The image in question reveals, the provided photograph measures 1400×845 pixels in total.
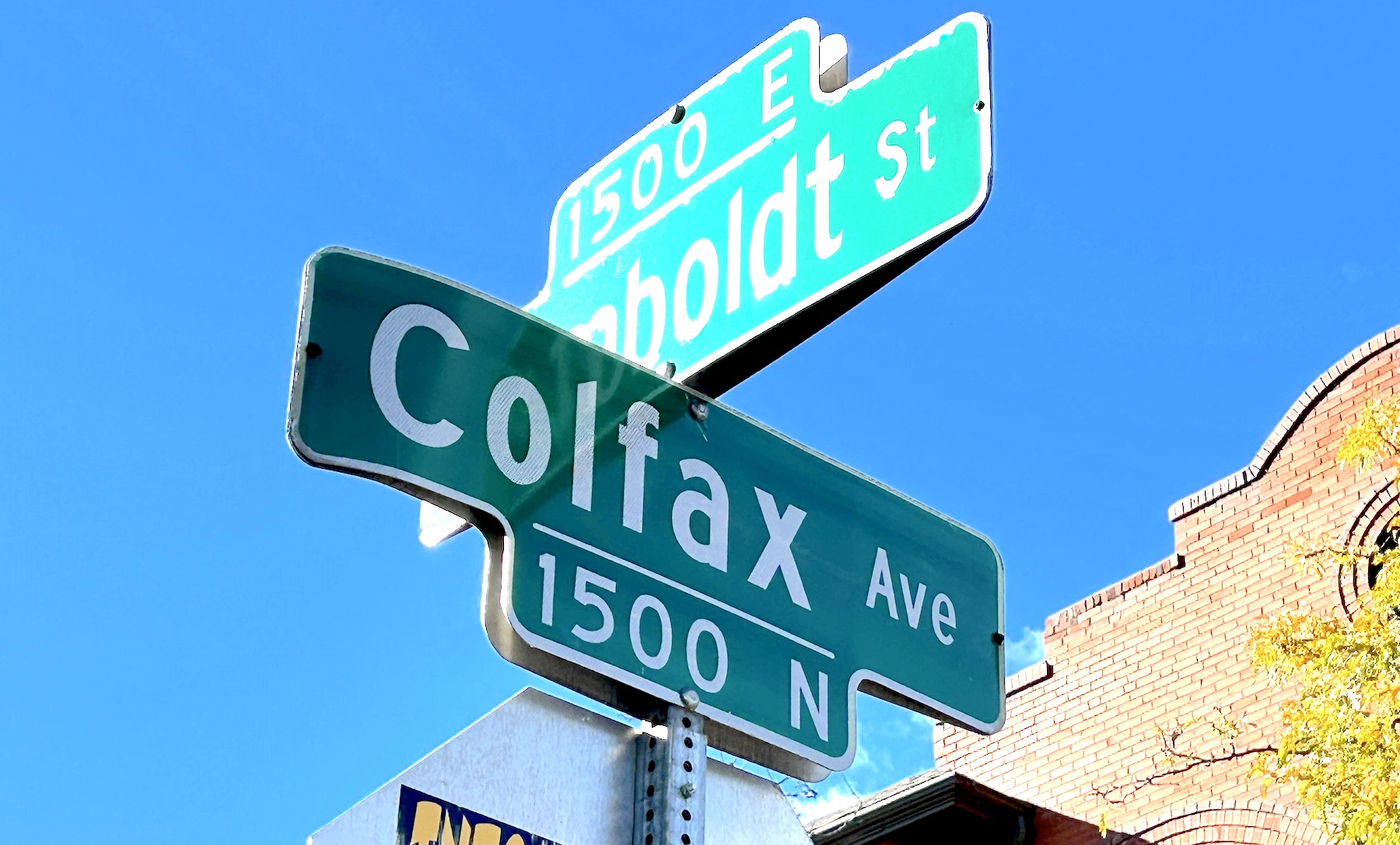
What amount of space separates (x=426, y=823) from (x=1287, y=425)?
511 inches

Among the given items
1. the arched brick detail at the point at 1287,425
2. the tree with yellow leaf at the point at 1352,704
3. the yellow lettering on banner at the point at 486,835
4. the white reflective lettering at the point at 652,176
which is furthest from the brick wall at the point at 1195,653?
the yellow lettering on banner at the point at 486,835

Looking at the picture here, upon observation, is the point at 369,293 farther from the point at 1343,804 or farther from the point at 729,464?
the point at 1343,804

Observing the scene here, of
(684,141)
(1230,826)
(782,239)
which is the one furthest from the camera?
(1230,826)

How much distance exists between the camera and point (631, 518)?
→ 9.88ft

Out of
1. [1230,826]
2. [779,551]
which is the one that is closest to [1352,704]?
[1230,826]

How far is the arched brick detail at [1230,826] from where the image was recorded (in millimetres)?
13023

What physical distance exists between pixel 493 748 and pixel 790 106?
1.56 metres

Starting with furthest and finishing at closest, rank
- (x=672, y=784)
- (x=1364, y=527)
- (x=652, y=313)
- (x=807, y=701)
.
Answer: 1. (x=1364, y=527)
2. (x=652, y=313)
3. (x=807, y=701)
4. (x=672, y=784)

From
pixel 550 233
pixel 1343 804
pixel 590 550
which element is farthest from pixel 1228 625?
pixel 590 550

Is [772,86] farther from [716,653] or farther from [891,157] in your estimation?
[716,653]

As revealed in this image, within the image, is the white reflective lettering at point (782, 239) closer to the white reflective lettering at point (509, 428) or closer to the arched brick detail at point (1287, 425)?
the white reflective lettering at point (509, 428)

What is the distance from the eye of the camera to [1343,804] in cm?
979

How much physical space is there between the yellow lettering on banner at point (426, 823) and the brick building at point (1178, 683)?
11598 mm

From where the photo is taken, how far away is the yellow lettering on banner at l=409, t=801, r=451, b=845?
2.40 m
